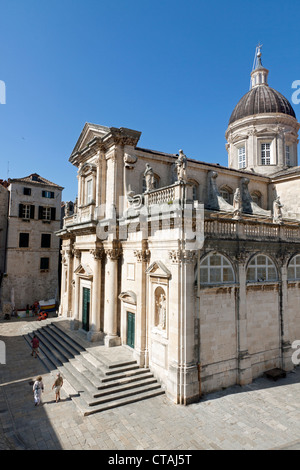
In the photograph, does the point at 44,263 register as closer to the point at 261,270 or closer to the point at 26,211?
the point at 26,211

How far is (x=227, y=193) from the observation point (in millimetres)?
24484

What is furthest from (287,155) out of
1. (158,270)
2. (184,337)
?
(184,337)

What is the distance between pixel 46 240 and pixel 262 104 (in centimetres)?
2861

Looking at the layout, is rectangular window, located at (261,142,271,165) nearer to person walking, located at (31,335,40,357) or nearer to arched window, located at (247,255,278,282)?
arched window, located at (247,255,278,282)

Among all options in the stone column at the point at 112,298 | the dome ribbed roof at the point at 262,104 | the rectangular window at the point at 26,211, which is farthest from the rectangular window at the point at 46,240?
the dome ribbed roof at the point at 262,104

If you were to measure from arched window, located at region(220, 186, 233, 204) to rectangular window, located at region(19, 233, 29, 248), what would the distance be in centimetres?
2236

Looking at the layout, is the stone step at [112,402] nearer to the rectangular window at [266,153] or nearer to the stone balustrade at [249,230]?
the stone balustrade at [249,230]

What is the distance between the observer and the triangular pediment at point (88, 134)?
20438 mm

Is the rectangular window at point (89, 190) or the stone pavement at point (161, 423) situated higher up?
the rectangular window at point (89, 190)

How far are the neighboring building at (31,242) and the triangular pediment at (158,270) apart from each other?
21.9m

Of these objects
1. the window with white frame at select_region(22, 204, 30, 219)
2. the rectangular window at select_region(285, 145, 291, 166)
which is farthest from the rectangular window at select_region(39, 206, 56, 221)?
the rectangular window at select_region(285, 145, 291, 166)

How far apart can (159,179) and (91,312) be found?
10.8 meters

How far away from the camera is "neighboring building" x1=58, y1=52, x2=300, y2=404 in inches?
510
